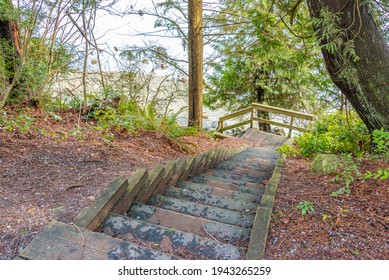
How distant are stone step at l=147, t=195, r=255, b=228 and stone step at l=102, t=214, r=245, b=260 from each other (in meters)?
0.36

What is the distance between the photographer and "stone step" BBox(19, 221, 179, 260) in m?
1.27

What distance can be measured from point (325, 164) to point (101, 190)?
2.29 meters

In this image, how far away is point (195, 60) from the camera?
610 centimetres

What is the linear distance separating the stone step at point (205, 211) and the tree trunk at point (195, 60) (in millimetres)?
4537

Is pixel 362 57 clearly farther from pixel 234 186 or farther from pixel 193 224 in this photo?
pixel 193 224

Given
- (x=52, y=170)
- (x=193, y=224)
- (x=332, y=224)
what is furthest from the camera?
(x=52, y=170)

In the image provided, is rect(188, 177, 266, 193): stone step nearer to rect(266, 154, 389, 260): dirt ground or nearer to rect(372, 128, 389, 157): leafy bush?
rect(266, 154, 389, 260): dirt ground

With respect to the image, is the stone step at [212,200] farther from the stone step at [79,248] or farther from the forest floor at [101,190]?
the stone step at [79,248]

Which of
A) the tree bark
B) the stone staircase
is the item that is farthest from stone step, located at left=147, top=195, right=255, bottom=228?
the tree bark

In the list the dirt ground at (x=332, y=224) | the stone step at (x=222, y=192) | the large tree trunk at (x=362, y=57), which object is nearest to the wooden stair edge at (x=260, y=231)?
the dirt ground at (x=332, y=224)

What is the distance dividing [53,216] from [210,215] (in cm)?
106

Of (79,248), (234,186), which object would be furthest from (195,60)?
(79,248)

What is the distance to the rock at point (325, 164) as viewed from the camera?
2.56m
